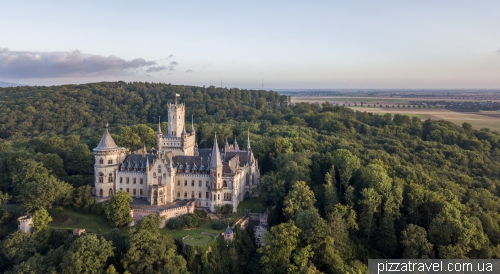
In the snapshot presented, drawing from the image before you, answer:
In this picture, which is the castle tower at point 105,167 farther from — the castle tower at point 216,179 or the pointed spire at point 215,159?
the castle tower at point 216,179

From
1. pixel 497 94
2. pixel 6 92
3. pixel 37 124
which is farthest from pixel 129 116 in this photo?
pixel 497 94

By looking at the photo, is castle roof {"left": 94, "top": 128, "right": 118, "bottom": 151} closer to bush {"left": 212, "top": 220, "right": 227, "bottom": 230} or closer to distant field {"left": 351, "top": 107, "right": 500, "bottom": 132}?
bush {"left": 212, "top": 220, "right": 227, "bottom": 230}

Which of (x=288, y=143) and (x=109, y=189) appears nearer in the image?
(x=109, y=189)

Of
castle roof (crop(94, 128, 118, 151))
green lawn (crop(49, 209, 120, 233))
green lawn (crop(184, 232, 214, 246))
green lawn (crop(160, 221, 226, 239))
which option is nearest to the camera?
green lawn (crop(184, 232, 214, 246))

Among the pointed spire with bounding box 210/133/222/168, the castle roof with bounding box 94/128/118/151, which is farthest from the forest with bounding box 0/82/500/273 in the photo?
the pointed spire with bounding box 210/133/222/168

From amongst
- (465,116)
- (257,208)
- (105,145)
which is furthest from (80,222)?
(465,116)

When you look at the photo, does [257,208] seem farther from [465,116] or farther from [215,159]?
[465,116]

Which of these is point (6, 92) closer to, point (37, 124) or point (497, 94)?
point (37, 124)
